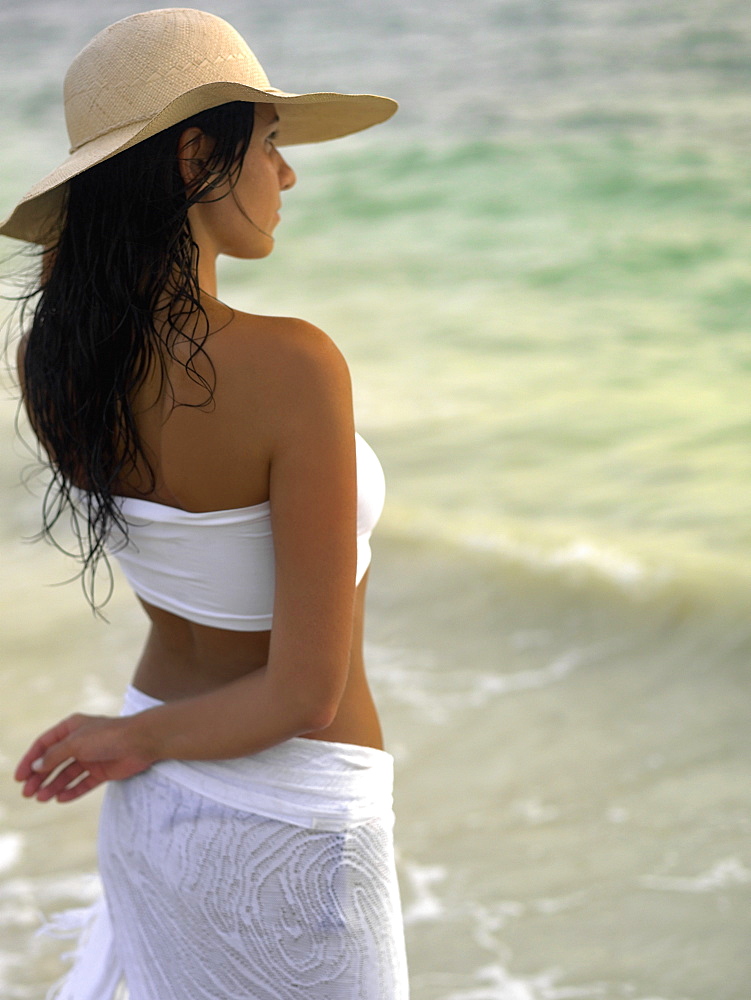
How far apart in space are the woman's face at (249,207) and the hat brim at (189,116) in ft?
0.15

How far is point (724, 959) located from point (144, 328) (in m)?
1.98

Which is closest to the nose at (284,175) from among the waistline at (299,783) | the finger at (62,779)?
the waistline at (299,783)

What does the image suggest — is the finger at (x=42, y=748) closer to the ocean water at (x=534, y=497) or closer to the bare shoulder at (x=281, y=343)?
the bare shoulder at (x=281, y=343)

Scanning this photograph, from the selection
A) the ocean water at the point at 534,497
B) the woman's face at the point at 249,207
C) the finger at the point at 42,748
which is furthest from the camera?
the ocean water at the point at 534,497

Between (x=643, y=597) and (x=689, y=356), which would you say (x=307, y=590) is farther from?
(x=689, y=356)

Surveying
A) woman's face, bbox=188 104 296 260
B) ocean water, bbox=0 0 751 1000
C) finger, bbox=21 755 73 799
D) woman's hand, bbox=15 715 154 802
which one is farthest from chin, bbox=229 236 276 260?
ocean water, bbox=0 0 751 1000

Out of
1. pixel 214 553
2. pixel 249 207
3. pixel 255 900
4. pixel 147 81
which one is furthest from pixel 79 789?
pixel 147 81

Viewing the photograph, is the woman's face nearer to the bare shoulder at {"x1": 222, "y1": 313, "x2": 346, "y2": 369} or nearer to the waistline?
the bare shoulder at {"x1": 222, "y1": 313, "x2": 346, "y2": 369}

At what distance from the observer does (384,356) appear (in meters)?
7.77

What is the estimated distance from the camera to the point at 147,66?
123cm

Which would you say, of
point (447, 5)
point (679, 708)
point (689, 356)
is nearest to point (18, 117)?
point (447, 5)

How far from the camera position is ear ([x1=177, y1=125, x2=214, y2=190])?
1.21 metres

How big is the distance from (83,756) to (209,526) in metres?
0.39

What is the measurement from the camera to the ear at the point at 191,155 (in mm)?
1209
